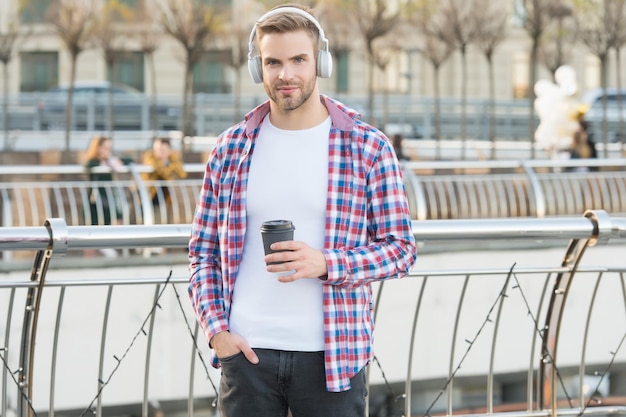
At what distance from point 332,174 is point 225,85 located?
33.8 meters

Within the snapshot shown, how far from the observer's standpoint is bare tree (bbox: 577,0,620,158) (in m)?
25.2

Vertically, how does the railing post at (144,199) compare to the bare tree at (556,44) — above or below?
below

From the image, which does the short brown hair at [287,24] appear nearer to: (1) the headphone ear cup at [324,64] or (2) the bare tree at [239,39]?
(1) the headphone ear cup at [324,64]

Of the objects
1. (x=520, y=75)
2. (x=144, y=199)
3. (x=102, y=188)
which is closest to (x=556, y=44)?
(x=520, y=75)

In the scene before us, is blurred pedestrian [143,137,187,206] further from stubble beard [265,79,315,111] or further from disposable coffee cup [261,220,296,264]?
disposable coffee cup [261,220,296,264]

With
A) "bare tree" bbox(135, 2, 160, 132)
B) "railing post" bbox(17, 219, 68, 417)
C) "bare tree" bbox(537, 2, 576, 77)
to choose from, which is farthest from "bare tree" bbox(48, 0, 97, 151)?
"railing post" bbox(17, 219, 68, 417)

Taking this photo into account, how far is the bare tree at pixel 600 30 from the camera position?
82.8 feet

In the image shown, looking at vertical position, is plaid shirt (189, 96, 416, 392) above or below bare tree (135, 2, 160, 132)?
below

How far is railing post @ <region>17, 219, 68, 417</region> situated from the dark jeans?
3.90 feet

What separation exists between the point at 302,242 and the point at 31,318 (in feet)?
5.75

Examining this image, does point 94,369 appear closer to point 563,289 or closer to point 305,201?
point 563,289

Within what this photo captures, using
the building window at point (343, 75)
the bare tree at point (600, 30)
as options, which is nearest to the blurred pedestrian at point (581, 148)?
the bare tree at point (600, 30)

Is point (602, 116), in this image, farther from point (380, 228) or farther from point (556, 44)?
point (380, 228)

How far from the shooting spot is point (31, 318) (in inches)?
179
